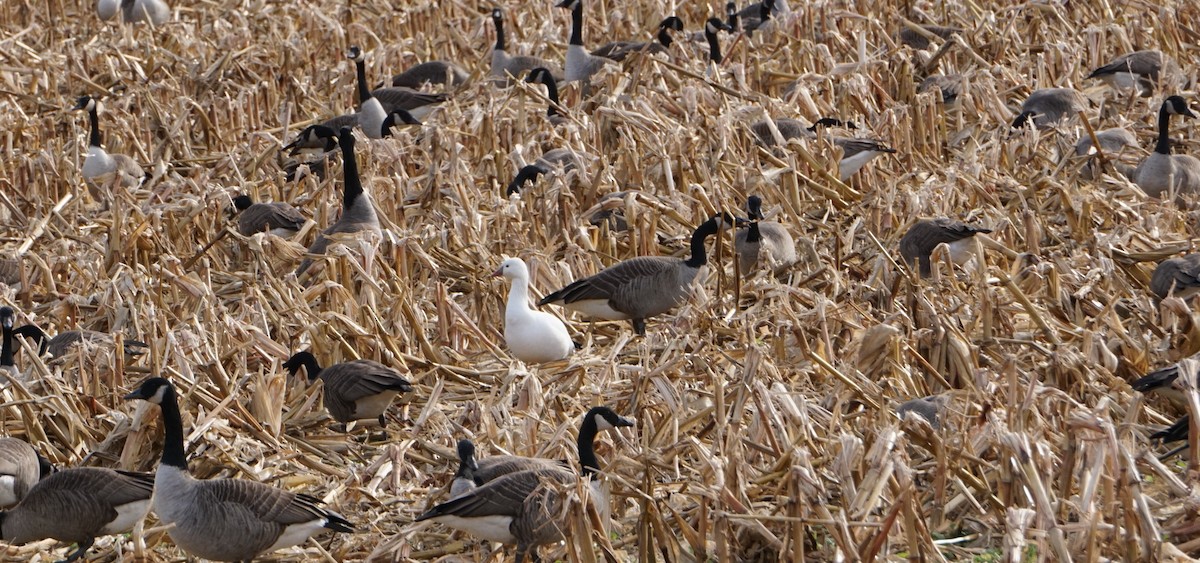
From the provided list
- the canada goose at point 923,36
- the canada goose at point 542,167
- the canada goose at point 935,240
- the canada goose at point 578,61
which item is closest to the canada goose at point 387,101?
the canada goose at point 578,61

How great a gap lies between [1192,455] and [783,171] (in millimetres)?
5408

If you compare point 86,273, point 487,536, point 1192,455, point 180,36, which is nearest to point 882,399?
point 1192,455

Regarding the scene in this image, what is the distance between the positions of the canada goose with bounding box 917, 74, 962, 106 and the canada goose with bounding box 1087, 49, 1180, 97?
136cm

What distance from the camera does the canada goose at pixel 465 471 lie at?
708cm

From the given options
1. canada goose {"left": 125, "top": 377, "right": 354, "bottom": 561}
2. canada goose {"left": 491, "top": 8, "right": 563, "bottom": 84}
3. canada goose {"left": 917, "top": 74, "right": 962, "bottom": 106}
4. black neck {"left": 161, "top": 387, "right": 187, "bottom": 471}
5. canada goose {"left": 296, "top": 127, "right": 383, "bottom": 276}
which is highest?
black neck {"left": 161, "top": 387, "right": 187, "bottom": 471}

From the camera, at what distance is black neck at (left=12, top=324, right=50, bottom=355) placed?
9616 mm

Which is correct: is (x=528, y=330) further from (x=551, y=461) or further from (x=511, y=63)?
(x=511, y=63)

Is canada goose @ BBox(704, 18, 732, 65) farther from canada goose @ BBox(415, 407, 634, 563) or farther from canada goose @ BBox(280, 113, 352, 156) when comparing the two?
canada goose @ BBox(415, 407, 634, 563)

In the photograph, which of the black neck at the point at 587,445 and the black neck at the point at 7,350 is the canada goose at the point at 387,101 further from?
the black neck at the point at 587,445

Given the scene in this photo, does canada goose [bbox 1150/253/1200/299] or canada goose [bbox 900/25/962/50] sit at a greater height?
canada goose [bbox 1150/253/1200/299]

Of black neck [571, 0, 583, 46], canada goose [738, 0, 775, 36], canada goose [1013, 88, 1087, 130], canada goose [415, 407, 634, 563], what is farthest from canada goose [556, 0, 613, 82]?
canada goose [415, 407, 634, 563]

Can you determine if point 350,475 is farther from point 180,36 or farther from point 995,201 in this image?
point 180,36

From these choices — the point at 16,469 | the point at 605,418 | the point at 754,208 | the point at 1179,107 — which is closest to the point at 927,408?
the point at 605,418

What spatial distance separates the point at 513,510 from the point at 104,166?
8.42 meters
